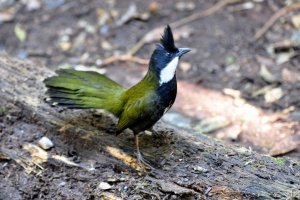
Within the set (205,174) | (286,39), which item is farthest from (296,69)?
(205,174)

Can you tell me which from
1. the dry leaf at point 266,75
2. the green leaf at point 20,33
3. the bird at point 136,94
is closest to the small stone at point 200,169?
the bird at point 136,94

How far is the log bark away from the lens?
3.82 metres

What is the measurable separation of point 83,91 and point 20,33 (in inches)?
157

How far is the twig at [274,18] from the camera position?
7.23 meters

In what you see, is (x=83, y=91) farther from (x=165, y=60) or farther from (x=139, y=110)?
(x=165, y=60)

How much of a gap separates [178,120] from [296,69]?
67.1 inches

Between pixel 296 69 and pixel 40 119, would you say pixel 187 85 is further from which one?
pixel 40 119

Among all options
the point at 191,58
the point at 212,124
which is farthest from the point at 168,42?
the point at 191,58

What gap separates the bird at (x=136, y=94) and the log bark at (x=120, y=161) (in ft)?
0.67

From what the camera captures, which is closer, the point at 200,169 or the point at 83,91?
the point at 200,169

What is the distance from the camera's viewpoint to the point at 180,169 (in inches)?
159

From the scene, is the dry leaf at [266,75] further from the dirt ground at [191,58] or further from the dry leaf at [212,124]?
the dry leaf at [212,124]

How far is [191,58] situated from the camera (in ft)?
23.5

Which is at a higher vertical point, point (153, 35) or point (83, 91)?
point (153, 35)
